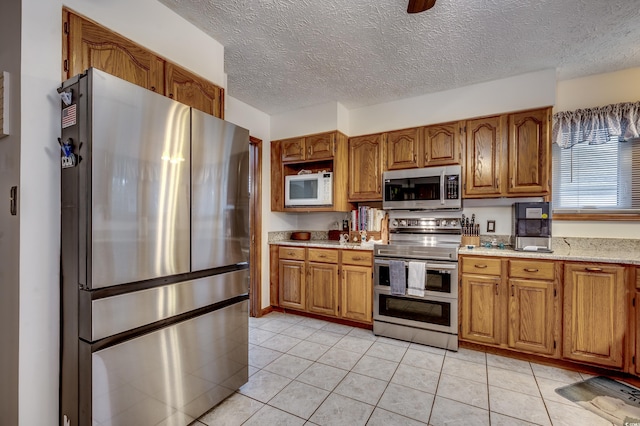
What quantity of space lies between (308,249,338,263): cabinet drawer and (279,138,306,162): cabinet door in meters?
1.21

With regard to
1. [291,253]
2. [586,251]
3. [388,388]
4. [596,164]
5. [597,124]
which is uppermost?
[597,124]

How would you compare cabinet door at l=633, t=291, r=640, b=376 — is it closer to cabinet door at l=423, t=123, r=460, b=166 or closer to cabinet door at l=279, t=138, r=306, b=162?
cabinet door at l=423, t=123, r=460, b=166

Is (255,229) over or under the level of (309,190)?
under

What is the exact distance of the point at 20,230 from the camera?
4.36 ft

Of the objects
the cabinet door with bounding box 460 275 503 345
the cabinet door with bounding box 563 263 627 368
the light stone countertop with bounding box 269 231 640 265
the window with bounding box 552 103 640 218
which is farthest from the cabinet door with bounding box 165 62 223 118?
the window with bounding box 552 103 640 218

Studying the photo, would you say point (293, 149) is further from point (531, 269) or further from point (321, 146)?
point (531, 269)

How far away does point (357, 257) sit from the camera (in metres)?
3.31

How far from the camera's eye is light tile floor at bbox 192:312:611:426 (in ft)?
6.07

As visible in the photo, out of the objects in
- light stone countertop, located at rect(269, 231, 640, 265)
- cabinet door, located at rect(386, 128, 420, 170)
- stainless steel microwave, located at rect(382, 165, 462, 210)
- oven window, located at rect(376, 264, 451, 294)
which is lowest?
oven window, located at rect(376, 264, 451, 294)

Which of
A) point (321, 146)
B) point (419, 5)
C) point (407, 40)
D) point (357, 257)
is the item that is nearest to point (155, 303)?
point (419, 5)

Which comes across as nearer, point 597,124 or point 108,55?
point 108,55

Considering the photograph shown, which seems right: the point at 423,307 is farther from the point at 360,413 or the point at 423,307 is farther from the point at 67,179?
the point at 67,179

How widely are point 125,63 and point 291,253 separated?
8.45ft

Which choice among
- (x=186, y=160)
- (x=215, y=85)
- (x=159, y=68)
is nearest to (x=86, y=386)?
(x=186, y=160)
